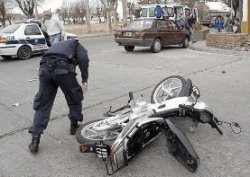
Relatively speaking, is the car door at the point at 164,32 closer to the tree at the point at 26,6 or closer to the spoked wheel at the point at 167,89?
the spoked wheel at the point at 167,89

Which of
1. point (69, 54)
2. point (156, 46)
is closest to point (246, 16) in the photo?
point (156, 46)

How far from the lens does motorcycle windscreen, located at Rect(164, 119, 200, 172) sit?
3.71 metres

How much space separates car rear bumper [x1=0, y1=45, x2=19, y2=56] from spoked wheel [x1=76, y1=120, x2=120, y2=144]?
974cm

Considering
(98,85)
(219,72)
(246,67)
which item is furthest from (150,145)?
(246,67)

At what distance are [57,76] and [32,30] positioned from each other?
10153 mm

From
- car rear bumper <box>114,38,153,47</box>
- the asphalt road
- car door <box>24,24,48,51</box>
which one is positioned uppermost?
car door <box>24,24,48,51</box>

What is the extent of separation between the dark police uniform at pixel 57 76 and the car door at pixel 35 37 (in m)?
9.70

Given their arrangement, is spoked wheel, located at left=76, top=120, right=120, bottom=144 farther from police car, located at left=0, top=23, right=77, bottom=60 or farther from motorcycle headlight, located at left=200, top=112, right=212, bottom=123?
police car, located at left=0, top=23, right=77, bottom=60

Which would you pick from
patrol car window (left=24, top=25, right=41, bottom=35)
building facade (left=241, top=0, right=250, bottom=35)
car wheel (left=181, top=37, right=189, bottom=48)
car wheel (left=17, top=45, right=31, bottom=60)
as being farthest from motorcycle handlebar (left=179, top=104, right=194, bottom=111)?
building facade (left=241, top=0, right=250, bottom=35)

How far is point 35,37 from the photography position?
14.0 meters

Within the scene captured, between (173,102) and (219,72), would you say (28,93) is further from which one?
(219,72)

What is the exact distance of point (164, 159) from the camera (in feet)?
13.8

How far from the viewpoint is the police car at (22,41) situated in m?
13.3

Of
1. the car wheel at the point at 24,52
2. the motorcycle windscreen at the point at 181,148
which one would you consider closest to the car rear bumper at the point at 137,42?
the car wheel at the point at 24,52
